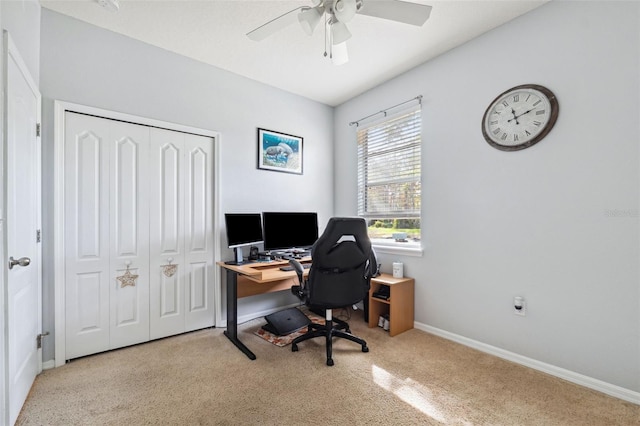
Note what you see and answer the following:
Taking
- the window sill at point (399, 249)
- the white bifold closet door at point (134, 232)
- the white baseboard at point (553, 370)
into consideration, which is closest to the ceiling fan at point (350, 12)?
the white bifold closet door at point (134, 232)

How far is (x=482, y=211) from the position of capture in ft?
8.13

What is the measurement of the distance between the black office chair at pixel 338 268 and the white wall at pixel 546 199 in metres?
0.91

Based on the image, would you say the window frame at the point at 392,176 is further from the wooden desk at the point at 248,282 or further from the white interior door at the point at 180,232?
the white interior door at the point at 180,232

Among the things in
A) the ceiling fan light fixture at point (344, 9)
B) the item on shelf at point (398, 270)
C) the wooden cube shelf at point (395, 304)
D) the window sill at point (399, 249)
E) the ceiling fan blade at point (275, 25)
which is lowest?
the wooden cube shelf at point (395, 304)

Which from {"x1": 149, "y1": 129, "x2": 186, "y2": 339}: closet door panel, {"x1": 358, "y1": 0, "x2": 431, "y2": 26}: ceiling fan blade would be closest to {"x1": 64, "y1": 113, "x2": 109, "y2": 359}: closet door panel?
{"x1": 149, "y1": 129, "x2": 186, "y2": 339}: closet door panel

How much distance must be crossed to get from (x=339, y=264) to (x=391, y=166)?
1.57m

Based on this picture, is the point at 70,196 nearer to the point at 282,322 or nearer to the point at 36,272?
the point at 36,272

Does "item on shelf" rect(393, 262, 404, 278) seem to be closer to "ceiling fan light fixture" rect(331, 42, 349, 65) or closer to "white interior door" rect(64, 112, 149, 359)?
"ceiling fan light fixture" rect(331, 42, 349, 65)

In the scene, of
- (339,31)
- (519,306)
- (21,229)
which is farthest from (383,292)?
(21,229)

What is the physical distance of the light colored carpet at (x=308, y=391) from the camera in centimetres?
163

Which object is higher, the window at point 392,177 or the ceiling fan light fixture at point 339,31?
the ceiling fan light fixture at point 339,31

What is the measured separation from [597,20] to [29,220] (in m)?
3.98

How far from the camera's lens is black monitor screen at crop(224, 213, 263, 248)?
2.72 meters

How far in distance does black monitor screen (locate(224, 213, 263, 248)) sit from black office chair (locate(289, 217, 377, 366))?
2.23 feet
